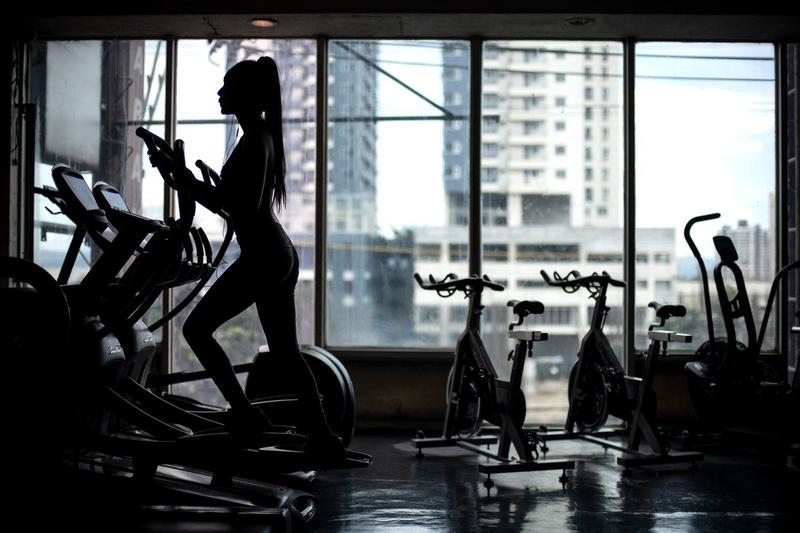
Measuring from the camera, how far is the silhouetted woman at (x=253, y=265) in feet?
10.6

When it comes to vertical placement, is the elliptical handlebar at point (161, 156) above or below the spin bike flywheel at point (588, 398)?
above

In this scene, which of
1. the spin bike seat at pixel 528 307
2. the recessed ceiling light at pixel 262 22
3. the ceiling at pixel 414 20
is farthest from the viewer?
the recessed ceiling light at pixel 262 22

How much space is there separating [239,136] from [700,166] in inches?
133

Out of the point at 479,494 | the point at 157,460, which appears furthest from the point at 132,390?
the point at 479,494

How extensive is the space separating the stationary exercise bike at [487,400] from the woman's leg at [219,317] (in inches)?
58.7

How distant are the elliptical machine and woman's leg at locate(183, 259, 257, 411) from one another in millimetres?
2841

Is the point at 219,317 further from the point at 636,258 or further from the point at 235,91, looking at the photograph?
the point at 636,258

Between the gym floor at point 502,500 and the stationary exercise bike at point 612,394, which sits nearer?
the gym floor at point 502,500

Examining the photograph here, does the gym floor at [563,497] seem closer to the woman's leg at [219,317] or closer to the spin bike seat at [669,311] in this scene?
the woman's leg at [219,317]

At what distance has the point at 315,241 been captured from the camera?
614cm

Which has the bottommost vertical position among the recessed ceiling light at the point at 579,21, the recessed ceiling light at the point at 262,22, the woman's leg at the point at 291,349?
the woman's leg at the point at 291,349

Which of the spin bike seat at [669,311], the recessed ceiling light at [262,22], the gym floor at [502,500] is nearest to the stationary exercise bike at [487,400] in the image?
the gym floor at [502,500]

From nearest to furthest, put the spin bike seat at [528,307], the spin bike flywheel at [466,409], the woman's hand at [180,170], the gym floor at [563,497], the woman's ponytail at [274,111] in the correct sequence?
the woman's hand at [180,170], the woman's ponytail at [274,111], the gym floor at [563,497], the spin bike seat at [528,307], the spin bike flywheel at [466,409]

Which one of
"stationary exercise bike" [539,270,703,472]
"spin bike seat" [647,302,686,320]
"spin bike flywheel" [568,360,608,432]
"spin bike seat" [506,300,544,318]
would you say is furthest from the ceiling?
"spin bike flywheel" [568,360,608,432]
